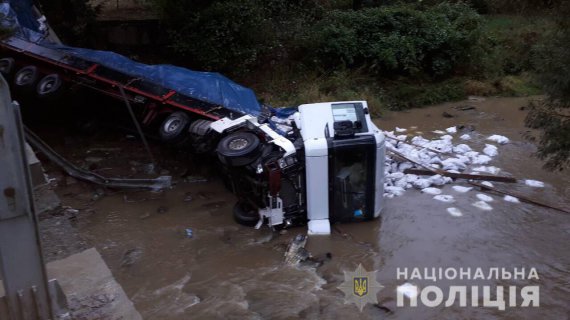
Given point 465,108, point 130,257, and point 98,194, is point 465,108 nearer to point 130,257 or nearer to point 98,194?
point 98,194

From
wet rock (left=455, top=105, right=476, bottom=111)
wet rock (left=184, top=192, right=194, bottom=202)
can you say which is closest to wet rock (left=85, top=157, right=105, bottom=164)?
wet rock (left=184, top=192, right=194, bottom=202)

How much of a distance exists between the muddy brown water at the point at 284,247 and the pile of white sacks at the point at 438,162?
18 centimetres

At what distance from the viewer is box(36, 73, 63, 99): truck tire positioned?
29.2 feet

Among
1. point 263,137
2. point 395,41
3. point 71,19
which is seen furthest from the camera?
point 395,41

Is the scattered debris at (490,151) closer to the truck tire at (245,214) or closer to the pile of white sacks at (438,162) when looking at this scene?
the pile of white sacks at (438,162)

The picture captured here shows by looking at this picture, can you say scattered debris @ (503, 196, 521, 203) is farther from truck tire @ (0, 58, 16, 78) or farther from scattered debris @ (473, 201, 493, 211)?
truck tire @ (0, 58, 16, 78)

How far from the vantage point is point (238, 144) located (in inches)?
274

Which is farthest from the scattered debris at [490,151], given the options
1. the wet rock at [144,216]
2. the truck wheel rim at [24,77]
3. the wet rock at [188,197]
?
the truck wheel rim at [24,77]

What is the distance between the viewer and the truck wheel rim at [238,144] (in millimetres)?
6887

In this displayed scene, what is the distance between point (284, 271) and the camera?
6.31 metres

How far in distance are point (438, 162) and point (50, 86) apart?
22.0 ft

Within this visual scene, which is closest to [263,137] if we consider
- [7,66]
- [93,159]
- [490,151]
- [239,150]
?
[239,150]

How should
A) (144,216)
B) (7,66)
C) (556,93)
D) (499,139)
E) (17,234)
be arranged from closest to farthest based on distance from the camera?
1. (17,234)
2. (556,93)
3. (144,216)
4. (7,66)
5. (499,139)

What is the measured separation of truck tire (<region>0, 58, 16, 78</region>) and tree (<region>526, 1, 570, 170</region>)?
27.6 ft
